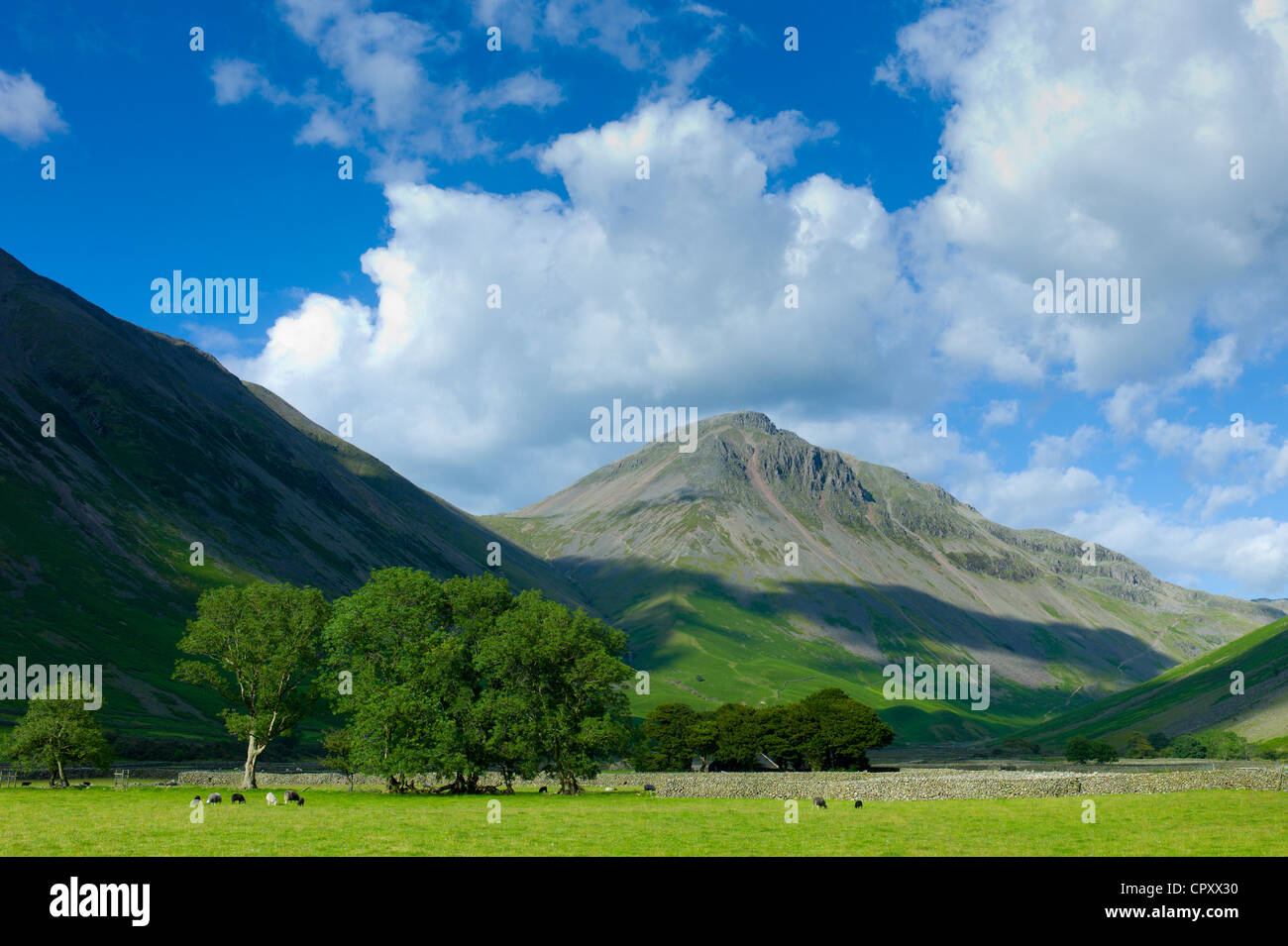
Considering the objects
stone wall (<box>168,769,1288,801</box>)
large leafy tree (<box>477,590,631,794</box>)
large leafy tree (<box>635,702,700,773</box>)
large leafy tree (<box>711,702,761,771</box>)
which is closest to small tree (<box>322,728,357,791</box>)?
stone wall (<box>168,769,1288,801</box>)

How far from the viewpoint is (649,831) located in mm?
44281

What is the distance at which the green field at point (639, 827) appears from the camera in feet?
119

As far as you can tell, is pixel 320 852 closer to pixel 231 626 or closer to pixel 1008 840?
pixel 1008 840

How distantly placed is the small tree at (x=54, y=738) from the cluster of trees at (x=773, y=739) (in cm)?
8308

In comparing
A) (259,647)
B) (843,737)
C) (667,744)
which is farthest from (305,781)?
(843,737)

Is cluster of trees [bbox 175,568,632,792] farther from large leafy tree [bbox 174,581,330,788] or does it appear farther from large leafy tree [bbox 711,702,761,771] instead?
large leafy tree [bbox 711,702,761,771]

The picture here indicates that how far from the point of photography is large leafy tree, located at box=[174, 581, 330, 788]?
85.4m

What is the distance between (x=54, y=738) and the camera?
277 ft

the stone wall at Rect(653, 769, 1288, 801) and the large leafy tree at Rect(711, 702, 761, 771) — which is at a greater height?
the stone wall at Rect(653, 769, 1288, 801)

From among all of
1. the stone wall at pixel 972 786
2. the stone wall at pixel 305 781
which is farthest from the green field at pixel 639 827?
the stone wall at pixel 305 781

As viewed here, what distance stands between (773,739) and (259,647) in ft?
298

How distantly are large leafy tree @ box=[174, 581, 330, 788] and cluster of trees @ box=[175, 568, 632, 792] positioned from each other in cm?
13
